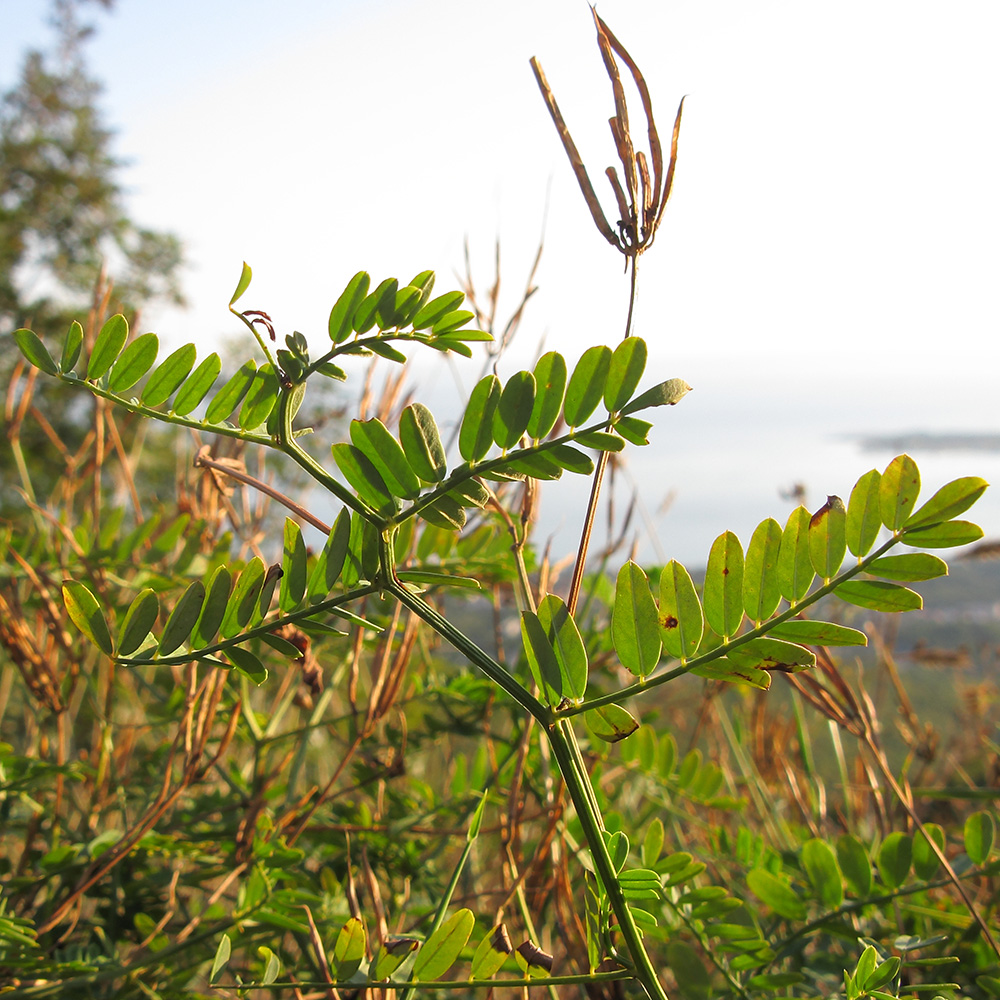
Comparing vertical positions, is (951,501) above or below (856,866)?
above

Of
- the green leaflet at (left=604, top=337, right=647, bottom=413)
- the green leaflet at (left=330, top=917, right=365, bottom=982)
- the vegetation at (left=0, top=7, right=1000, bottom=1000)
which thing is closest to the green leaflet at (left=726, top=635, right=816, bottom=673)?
the vegetation at (left=0, top=7, right=1000, bottom=1000)

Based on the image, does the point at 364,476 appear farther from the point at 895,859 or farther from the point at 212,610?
the point at 895,859

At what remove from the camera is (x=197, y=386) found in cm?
35

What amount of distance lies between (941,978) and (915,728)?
28cm

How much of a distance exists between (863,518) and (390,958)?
0.89ft

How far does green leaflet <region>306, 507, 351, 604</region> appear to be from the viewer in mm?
306

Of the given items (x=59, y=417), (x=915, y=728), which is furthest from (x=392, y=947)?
(x=59, y=417)

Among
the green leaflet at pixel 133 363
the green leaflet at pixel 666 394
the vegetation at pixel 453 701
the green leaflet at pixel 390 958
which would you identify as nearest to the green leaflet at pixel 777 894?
the vegetation at pixel 453 701

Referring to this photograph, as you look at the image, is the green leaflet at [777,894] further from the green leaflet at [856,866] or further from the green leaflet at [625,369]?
the green leaflet at [625,369]

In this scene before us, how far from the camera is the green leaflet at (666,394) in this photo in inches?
10.6

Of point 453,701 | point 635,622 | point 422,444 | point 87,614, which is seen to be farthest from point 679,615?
point 453,701

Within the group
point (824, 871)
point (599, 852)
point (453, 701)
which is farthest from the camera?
point (453, 701)

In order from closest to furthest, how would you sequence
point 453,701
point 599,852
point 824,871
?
point 599,852 → point 824,871 → point 453,701

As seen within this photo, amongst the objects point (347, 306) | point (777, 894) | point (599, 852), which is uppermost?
point (347, 306)
